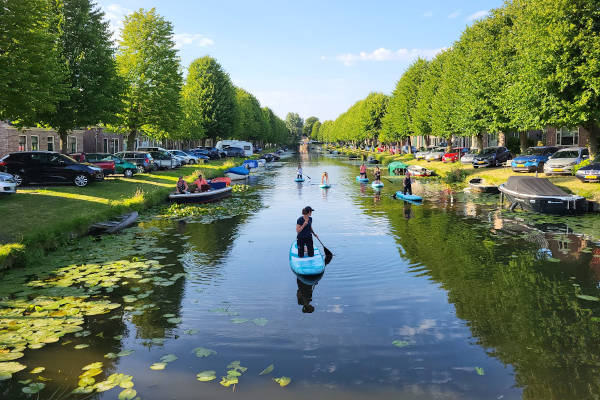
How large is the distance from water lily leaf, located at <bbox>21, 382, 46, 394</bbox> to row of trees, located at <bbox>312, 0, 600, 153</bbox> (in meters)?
26.9

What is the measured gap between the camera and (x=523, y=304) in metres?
9.58

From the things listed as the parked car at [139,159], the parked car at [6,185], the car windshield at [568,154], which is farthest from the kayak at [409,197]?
the parked car at [139,159]

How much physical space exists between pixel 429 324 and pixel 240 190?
26235 millimetres

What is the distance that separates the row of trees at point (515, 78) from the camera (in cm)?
2525

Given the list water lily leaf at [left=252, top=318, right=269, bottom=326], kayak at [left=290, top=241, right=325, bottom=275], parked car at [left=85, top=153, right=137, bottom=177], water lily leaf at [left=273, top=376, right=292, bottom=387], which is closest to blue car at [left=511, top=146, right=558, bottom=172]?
kayak at [left=290, top=241, right=325, bottom=275]

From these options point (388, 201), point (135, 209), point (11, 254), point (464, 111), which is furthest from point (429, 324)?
point (464, 111)

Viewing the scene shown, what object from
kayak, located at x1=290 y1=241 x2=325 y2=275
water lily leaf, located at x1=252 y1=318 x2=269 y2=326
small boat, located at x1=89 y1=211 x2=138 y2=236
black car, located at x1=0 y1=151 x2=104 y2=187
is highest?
black car, located at x1=0 y1=151 x2=104 y2=187

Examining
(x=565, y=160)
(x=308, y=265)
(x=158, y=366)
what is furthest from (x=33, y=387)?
→ (x=565, y=160)

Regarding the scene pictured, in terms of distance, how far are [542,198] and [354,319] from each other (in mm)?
15534

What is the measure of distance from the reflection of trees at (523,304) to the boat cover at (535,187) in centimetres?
A: 560

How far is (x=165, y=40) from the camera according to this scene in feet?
145

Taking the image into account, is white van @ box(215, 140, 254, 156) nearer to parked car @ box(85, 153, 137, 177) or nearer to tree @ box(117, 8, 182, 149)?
tree @ box(117, 8, 182, 149)

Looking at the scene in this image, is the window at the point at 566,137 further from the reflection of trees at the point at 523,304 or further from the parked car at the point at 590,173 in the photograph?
the reflection of trees at the point at 523,304

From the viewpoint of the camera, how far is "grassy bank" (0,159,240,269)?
42.2 feet
